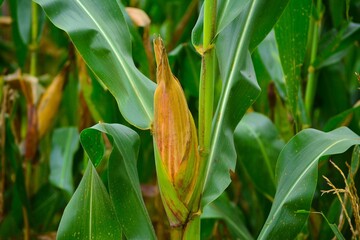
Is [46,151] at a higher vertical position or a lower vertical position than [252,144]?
lower

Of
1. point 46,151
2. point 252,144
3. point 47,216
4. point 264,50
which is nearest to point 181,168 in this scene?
point 252,144

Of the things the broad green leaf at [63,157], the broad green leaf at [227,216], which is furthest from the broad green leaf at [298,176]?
the broad green leaf at [63,157]

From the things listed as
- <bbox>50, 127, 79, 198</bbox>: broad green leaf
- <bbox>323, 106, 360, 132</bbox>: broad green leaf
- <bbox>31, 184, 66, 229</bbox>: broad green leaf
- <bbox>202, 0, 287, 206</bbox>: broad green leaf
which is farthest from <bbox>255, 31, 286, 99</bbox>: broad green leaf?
<bbox>31, 184, 66, 229</bbox>: broad green leaf

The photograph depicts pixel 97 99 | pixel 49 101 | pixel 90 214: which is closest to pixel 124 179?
pixel 90 214

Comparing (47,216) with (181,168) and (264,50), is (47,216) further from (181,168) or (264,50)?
(181,168)

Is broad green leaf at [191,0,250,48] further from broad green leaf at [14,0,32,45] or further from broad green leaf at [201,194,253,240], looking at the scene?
broad green leaf at [14,0,32,45]

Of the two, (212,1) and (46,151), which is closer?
(212,1)

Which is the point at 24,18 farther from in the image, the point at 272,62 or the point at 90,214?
the point at 90,214
